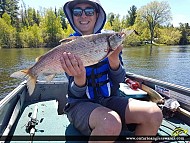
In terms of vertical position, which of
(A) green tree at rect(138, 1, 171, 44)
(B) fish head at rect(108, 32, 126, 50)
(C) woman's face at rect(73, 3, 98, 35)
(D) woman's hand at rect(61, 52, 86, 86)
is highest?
(A) green tree at rect(138, 1, 171, 44)

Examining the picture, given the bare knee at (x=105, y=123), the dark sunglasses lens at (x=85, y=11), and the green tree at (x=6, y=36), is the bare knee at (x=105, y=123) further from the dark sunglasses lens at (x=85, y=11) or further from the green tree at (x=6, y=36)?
the green tree at (x=6, y=36)

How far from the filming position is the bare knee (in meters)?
2.05

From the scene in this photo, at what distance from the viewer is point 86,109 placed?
2.34m

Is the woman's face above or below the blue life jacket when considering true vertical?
above

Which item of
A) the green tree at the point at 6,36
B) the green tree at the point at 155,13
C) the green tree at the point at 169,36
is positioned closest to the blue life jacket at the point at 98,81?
the green tree at the point at 6,36

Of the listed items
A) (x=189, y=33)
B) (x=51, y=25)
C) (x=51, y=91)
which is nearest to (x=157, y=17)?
(x=189, y=33)

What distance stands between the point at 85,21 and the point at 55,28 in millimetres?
54686

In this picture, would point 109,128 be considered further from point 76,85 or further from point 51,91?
point 51,91

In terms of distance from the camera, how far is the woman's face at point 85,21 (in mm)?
2743

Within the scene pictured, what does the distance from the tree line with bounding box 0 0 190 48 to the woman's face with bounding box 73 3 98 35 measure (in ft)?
145

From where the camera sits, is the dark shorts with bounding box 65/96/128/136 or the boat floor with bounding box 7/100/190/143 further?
the boat floor with bounding box 7/100/190/143

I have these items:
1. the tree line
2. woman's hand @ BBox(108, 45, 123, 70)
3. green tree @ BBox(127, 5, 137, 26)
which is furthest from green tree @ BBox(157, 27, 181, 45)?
woman's hand @ BBox(108, 45, 123, 70)

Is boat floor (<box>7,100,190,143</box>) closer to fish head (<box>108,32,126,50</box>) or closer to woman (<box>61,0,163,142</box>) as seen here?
woman (<box>61,0,163,142</box>)

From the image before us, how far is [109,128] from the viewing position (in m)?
2.06
